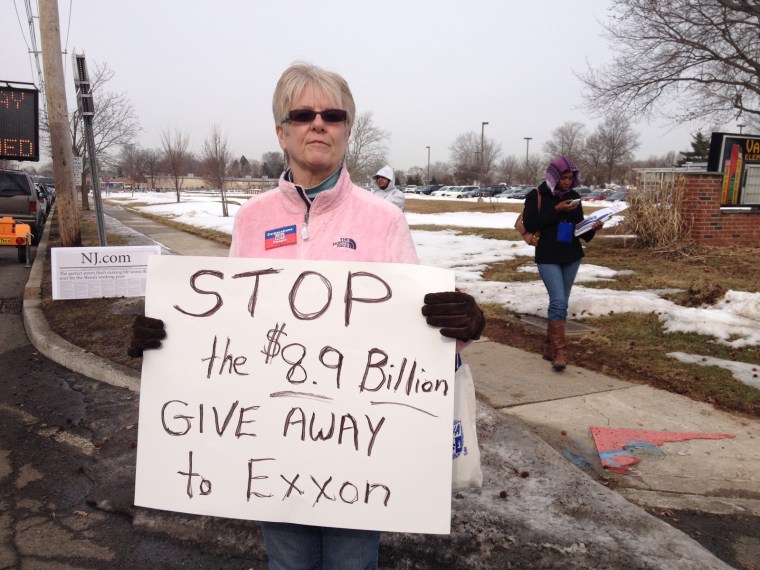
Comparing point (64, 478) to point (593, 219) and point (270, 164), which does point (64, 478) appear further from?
point (270, 164)

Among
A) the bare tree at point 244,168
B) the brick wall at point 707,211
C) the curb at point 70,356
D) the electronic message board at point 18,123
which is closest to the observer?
the curb at point 70,356

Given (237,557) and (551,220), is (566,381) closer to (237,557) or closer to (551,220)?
(551,220)

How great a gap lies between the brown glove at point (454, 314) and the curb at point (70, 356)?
369 cm

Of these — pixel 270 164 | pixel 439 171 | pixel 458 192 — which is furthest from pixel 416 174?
pixel 458 192

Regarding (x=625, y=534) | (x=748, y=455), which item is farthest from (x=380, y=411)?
(x=748, y=455)

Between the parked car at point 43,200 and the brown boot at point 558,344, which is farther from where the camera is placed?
the parked car at point 43,200

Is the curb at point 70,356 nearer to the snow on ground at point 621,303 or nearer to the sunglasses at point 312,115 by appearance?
the sunglasses at point 312,115

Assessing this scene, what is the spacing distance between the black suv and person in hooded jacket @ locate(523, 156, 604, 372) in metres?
13.0

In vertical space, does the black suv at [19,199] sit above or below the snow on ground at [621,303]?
above

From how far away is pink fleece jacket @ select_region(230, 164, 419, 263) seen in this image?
1765mm

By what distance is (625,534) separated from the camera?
261 centimetres

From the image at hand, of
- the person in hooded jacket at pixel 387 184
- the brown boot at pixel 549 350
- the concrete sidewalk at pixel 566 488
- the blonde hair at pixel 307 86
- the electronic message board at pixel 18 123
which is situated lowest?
the concrete sidewalk at pixel 566 488

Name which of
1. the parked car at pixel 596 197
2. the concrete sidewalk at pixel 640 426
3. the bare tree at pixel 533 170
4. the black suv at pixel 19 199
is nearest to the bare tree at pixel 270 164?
the bare tree at pixel 533 170

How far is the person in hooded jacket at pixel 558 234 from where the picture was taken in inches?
195
